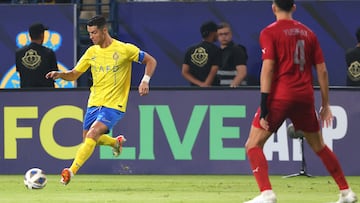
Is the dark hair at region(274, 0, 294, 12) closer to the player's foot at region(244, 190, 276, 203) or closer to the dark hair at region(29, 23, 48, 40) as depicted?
the player's foot at region(244, 190, 276, 203)

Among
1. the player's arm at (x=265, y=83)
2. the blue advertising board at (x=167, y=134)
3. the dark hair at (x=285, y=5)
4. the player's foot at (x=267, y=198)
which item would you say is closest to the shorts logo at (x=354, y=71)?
the blue advertising board at (x=167, y=134)

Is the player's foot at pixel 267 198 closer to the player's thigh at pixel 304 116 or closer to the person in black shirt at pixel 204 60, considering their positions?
the player's thigh at pixel 304 116

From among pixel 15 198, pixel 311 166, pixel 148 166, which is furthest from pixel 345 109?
pixel 15 198

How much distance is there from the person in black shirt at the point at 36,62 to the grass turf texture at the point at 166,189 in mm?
1781

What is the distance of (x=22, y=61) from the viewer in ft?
61.6

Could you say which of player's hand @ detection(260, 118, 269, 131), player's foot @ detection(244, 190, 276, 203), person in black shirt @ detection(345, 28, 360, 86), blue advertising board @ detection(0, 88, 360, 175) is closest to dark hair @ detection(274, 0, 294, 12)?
player's hand @ detection(260, 118, 269, 131)

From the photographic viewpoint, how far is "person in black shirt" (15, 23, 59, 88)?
18547 millimetres

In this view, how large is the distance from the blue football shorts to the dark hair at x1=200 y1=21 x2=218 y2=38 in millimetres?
4676

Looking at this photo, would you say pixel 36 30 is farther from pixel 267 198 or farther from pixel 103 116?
pixel 267 198

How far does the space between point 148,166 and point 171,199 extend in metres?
4.68

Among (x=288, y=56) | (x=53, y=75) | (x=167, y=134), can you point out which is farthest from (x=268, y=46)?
(x=167, y=134)

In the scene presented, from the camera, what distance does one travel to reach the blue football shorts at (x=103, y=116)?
49.0 feet

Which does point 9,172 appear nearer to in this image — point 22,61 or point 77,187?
point 22,61

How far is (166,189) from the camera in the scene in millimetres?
15117
